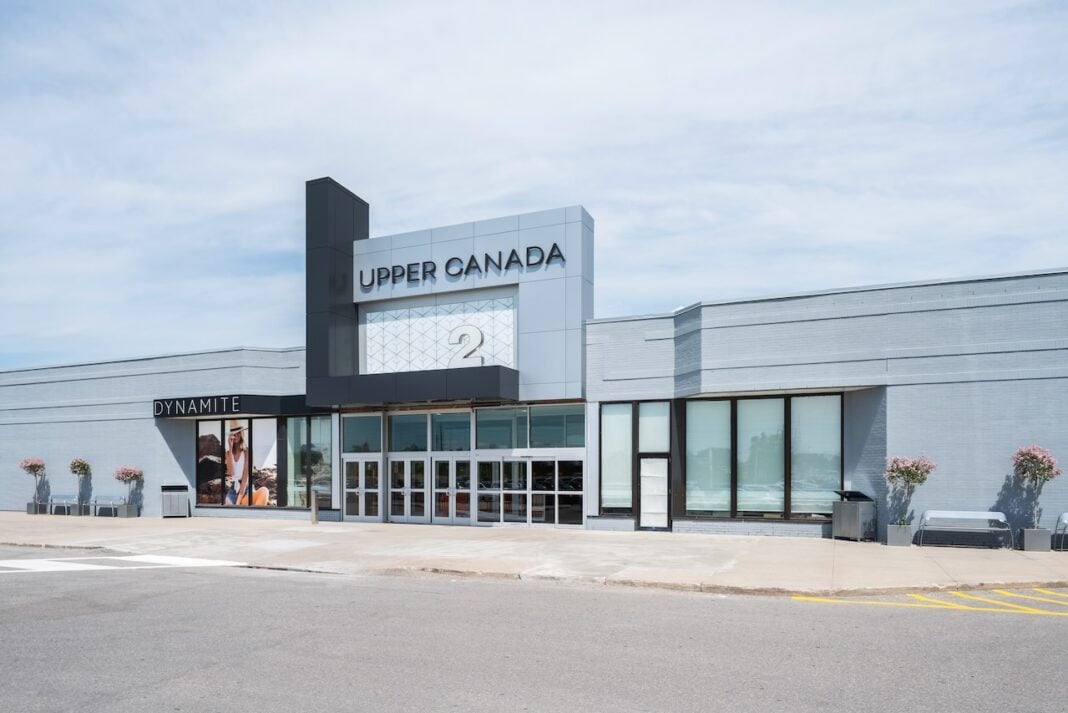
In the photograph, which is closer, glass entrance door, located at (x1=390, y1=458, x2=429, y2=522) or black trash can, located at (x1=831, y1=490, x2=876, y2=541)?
black trash can, located at (x1=831, y1=490, x2=876, y2=541)

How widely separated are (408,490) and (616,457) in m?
A: 7.02

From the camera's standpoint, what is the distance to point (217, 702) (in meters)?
6.69

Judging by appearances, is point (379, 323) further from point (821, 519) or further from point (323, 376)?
point (821, 519)

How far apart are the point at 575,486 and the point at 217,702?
17.0 m

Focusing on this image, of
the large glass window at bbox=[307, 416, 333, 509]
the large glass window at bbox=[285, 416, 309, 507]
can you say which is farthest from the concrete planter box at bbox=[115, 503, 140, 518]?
the large glass window at bbox=[307, 416, 333, 509]

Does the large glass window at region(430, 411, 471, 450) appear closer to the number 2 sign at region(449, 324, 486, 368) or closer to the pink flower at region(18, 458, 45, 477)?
the number 2 sign at region(449, 324, 486, 368)

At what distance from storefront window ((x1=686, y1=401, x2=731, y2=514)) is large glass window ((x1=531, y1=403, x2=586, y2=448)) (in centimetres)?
310

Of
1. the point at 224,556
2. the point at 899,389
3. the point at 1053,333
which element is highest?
the point at 1053,333

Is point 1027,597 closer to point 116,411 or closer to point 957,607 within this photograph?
point 957,607

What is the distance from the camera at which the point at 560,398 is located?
918 inches

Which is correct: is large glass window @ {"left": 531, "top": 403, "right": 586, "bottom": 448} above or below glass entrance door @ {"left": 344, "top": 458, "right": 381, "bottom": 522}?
above

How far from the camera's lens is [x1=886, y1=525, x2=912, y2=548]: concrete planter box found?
18312mm

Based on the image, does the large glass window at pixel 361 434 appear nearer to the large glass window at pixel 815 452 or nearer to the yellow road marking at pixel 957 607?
the large glass window at pixel 815 452

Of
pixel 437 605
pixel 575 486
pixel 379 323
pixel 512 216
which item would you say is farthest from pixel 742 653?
pixel 379 323
